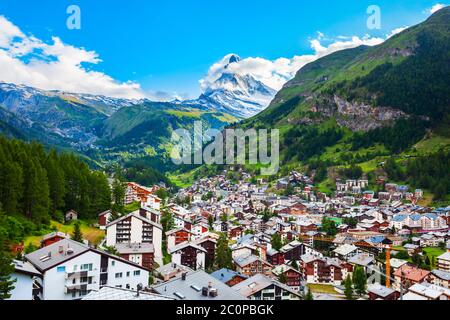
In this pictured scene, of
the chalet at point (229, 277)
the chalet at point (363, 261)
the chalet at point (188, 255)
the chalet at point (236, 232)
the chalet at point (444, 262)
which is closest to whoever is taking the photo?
the chalet at point (229, 277)

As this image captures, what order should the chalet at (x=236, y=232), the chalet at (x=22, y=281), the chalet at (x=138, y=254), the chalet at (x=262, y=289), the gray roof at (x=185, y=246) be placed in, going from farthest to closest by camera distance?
1. the chalet at (x=236, y=232)
2. the gray roof at (x=185, y=246)
3. the chalet at (x=138, y=254)
4. the chalet at (x=262, y=289)
5. the chalet at (x=22, y=281)

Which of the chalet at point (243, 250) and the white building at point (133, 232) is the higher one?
the white building at point (133, 232)

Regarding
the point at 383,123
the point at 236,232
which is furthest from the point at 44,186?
the point at 383,123

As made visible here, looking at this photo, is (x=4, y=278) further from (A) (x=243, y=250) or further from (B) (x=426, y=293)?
(A) (x=243, y=250)

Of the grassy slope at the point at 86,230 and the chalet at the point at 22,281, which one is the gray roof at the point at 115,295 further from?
the grassy slope at the point at 86,230

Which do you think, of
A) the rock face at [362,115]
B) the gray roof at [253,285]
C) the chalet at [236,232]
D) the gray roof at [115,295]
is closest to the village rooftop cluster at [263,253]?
the gray roof at [115,295]

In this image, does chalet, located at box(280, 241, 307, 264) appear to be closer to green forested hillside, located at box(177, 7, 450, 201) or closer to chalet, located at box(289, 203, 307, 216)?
chalet, located at box(289, 203, 307, 216)

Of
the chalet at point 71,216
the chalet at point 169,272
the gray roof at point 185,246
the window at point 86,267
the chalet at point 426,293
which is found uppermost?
the chalet at point 71,216
